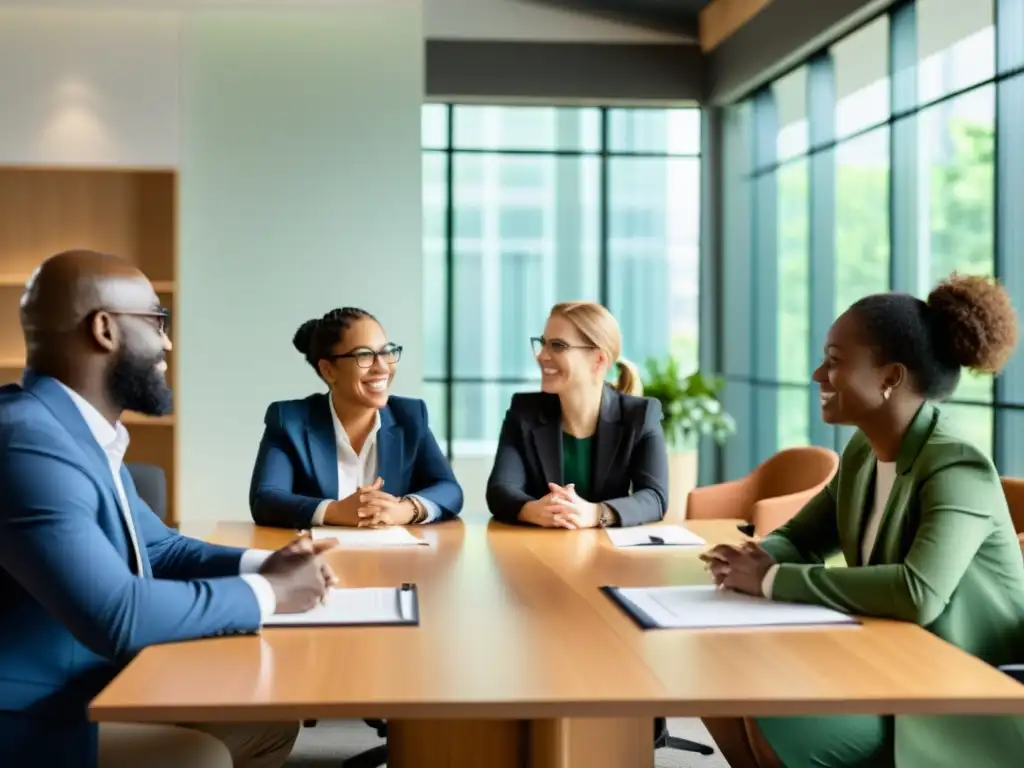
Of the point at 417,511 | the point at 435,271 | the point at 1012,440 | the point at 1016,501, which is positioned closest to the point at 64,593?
the point at 417,511

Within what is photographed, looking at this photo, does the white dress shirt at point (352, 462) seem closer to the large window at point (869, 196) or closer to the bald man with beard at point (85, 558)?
the bald man with beard at point (85, 558)

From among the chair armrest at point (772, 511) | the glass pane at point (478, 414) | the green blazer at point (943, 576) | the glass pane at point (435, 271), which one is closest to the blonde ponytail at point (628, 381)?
the chair armrest at point (772, 511)

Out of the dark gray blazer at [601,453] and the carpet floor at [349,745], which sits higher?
the dark gray blazer at [601,453]

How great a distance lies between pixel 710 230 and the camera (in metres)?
10.5

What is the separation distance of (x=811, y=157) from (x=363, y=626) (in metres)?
7.28

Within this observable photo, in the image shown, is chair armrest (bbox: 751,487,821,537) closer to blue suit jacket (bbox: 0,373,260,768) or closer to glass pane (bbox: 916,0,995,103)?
blue suit jacket (bbox: 0,373,260,768)

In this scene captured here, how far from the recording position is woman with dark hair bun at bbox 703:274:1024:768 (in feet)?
7.73

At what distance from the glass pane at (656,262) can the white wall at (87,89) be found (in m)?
4.45

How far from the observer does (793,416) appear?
30.1 feet

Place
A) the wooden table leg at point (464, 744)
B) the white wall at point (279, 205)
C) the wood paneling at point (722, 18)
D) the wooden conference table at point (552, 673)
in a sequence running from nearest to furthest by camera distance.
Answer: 1. the wooden conference table at point (552, 673)
2. the wooden table leg at point (464, 744)
3. the white wall at point (279, 205)
4. the wood paneling at point (722, 18)

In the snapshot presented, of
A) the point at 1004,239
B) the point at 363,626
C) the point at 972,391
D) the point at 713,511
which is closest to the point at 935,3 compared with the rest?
the point at 1004,239

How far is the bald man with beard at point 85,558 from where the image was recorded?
2.05m

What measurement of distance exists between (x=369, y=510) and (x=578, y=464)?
75 centimetres

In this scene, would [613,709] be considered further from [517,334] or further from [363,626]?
[517,334]
